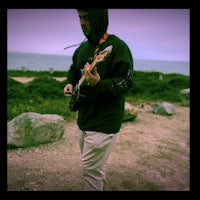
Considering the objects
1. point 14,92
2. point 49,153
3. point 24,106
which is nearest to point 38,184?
point 49,153

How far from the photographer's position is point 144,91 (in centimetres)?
1223

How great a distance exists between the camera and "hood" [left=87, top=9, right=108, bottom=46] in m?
2.45

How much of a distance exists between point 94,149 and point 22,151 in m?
2.83

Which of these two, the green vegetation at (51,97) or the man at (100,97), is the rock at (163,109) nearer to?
the green vegetation at (51,97)

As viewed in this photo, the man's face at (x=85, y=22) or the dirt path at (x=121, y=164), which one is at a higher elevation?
the man's face at (x=85, y=22)

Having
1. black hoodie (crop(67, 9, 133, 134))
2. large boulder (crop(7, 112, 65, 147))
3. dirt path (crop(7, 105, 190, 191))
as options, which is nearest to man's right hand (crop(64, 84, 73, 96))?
black hoodie (crop(67, 9, 133, 134))

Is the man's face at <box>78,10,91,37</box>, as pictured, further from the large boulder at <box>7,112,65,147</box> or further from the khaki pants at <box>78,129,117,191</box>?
the large boulder at <box>7,112,65,147</box>

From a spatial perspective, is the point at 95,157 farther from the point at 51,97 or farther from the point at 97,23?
the point at 51,97

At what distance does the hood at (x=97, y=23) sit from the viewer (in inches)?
96.3

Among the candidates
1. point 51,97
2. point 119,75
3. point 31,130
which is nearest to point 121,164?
point 31,130

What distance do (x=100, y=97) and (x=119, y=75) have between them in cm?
28

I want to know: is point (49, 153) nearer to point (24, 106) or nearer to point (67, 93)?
point (67, 93)

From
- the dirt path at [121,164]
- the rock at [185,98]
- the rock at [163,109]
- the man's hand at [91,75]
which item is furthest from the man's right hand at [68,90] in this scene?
the rock at [185,98]

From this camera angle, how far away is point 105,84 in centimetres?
229
